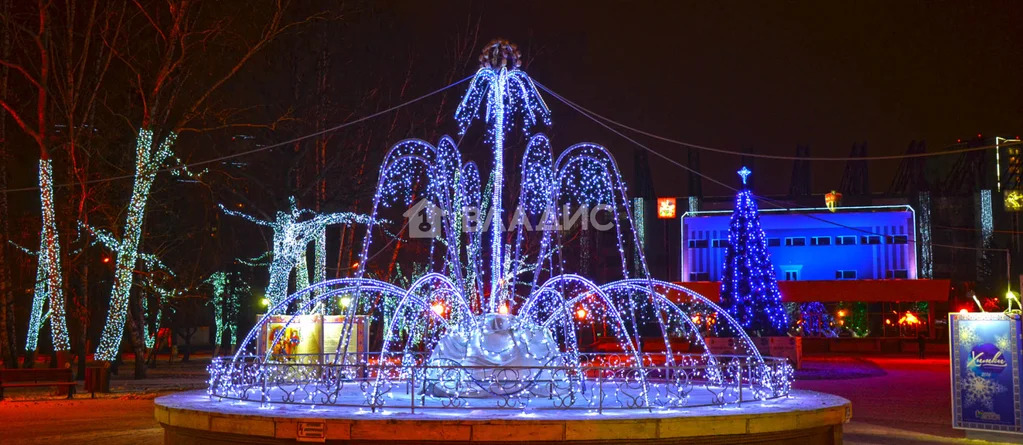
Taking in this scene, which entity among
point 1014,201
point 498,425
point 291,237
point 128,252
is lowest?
point 498,425

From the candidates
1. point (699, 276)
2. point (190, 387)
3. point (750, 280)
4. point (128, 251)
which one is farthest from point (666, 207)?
point (128, 251)

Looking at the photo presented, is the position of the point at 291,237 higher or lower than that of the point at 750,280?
higher

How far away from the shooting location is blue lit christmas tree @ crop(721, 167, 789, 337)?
34.0 metres

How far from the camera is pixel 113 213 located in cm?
2992

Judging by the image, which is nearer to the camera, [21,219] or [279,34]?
[279,34]

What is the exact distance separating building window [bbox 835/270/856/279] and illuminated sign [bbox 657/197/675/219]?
459 inches

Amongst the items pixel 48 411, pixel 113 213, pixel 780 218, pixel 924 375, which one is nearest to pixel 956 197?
pixel 780 218

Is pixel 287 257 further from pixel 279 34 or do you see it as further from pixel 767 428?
pixel 767 428

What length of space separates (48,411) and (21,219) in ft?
58.1

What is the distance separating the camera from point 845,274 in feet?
200

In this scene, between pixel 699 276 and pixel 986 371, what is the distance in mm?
48401

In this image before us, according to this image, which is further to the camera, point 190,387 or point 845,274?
point 845,274

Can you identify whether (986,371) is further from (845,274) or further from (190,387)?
(845,274)

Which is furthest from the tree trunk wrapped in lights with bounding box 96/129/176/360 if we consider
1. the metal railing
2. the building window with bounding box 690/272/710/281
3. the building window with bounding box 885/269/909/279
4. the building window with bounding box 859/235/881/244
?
the building window with bounding box 885/269/909/279
